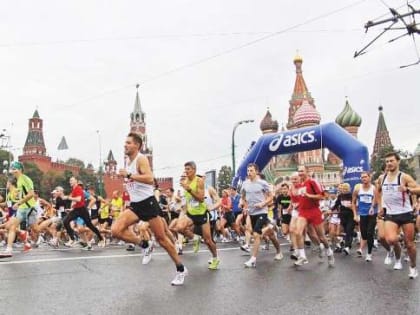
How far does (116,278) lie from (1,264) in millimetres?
2761

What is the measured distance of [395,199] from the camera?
7496 mm

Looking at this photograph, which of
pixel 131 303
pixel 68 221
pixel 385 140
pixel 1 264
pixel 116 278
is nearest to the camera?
pixel 131 303

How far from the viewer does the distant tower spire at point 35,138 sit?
130 meters

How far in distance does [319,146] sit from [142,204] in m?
12.7

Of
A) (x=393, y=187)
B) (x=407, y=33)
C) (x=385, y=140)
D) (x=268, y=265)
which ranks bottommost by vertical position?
(x=268, y=265)

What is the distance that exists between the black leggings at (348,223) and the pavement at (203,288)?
213 centimetres

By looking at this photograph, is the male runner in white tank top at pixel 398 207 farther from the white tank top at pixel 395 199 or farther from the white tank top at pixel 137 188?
the white tank top at pixel 137 188

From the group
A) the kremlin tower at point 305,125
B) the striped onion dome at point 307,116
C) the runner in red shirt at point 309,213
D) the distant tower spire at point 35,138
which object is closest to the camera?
the runner in red shirt at point 309,213

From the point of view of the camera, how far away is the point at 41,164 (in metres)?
116

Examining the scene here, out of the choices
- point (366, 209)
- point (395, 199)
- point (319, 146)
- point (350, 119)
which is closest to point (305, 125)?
point (350, 119)

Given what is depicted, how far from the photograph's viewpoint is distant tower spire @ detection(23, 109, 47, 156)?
129500mm

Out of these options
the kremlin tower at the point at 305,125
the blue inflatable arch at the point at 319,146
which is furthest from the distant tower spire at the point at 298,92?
the blue inflatable arch at the point at 319,146

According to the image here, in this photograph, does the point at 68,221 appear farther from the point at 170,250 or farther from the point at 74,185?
the point at 170,250

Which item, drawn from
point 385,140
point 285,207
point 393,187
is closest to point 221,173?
point 385,140
